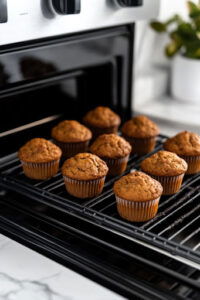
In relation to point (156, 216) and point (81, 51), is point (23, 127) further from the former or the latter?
point (156, 216)

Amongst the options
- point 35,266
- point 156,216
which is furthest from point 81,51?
point 35,266

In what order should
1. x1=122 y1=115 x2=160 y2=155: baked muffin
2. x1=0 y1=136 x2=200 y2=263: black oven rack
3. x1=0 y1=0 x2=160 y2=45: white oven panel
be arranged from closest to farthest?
1. x1=0 y1=136 x2=200 y2=263: black oven rack
2. x1=0 y1=0 x2=160 y2=45: white oven panel
3. x1=122 y1=115 x2=160 y2=155: baked muffin

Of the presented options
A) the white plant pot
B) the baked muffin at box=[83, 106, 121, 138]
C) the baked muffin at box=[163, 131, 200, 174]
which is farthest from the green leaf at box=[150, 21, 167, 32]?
the baked muffin at box=[163, 131, 200, 174]

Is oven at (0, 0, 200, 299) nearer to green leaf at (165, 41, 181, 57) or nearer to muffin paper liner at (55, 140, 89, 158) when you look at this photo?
muffin paper liner at (55, 140, 89, 158)

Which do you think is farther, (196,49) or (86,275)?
(196,49)

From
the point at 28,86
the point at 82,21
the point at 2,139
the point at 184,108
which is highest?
the point at 82,21

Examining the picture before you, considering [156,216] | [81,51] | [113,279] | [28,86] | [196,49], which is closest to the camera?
[113,279]

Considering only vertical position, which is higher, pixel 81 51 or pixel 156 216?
pixel 81 51
